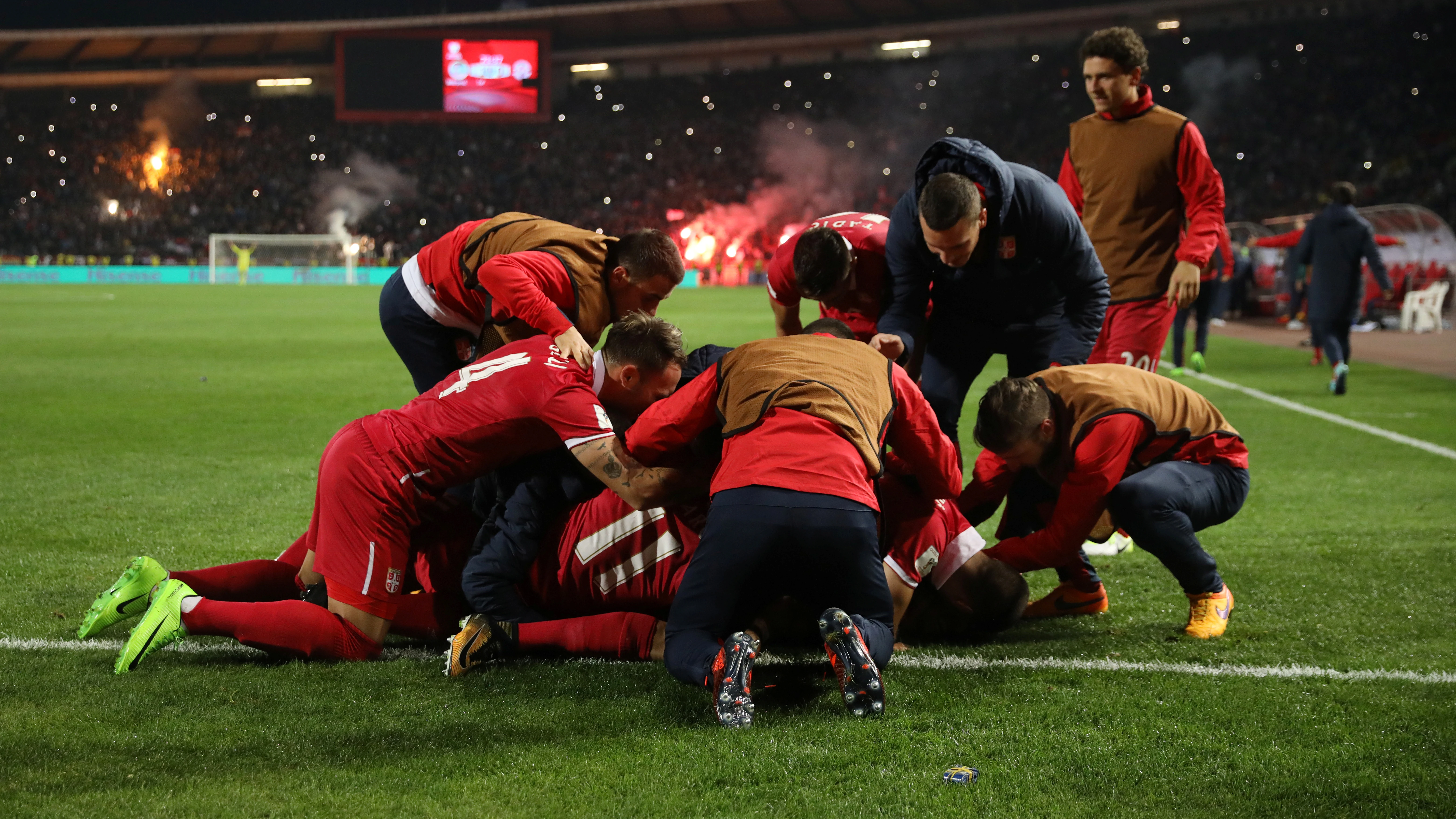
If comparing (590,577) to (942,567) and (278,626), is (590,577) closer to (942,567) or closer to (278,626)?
(278,626)

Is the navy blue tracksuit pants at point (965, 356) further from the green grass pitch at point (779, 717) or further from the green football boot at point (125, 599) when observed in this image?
the green football boot at point (125, 599)

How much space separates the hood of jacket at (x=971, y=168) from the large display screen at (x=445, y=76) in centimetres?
4487

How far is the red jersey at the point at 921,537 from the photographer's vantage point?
359cm

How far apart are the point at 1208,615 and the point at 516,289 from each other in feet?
8.50

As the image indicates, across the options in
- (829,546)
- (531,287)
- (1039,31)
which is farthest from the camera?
(1039,31)

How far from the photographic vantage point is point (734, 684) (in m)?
2.85

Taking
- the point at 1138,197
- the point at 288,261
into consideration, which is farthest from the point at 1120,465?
the point at 288,261

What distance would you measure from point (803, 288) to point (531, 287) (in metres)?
0.97

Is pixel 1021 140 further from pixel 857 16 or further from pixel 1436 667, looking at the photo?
pixel 1436 667

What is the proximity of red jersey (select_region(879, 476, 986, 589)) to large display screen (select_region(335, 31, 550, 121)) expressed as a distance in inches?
1798

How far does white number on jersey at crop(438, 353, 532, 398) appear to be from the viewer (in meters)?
3.64

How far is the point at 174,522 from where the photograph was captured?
521cm

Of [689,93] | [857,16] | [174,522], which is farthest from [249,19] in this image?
[174,522]

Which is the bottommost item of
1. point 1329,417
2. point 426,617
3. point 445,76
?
point 426,617
